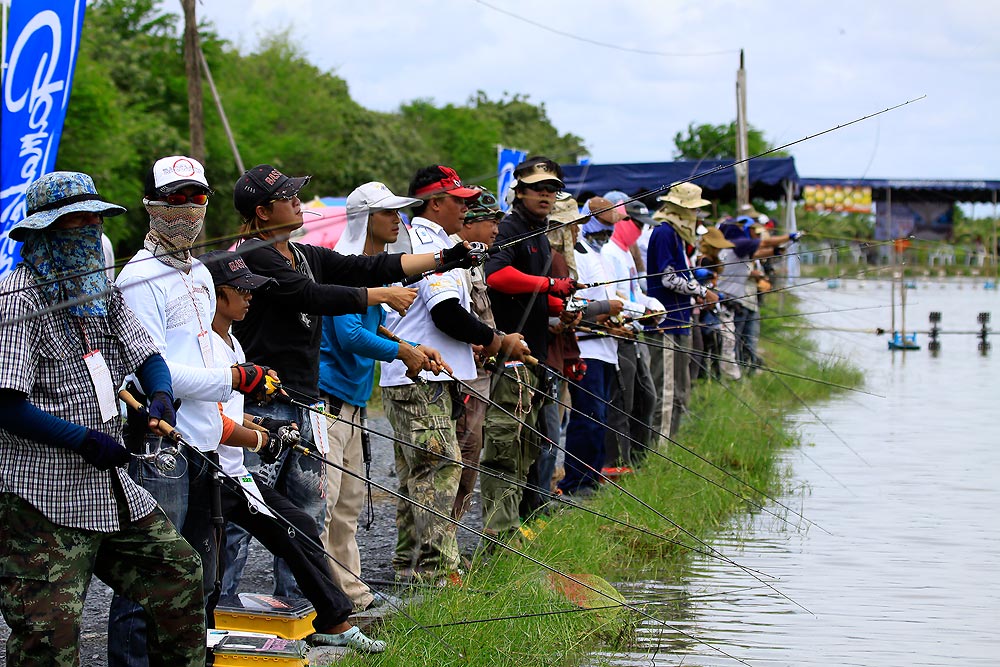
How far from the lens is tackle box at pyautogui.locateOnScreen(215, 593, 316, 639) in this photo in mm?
4539

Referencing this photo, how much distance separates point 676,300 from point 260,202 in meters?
5.30

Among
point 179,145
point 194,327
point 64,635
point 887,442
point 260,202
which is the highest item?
point 179,145

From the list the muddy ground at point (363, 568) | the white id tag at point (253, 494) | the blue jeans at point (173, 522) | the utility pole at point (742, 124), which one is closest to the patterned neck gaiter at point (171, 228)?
the blue jeans at point (173, 522)

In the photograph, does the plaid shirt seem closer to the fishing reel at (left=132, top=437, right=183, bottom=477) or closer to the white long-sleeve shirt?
the fishing reel at (left=132, top=437, right=183, bottom=477)

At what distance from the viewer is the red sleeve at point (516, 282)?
654cm

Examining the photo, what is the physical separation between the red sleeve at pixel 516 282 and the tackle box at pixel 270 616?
7.64 ft

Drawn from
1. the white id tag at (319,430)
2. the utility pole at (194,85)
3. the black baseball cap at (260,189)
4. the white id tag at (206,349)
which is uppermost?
the utility pole at (194,85)

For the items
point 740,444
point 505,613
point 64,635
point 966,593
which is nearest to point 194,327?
point 64,635

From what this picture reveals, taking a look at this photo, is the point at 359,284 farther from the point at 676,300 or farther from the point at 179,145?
the point at 179,145

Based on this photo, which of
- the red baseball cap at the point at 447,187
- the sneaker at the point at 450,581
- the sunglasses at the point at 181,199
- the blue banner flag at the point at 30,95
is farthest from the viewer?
the blue banner flag at the point at 30,95

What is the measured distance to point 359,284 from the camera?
211 inches

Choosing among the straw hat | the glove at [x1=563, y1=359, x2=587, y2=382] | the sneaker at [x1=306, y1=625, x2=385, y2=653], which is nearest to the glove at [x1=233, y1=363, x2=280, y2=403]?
the sneaker at [x1=306, y1=625, x2=385, y2=653]

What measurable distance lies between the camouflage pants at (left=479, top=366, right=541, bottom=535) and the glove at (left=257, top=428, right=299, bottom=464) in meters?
2.06

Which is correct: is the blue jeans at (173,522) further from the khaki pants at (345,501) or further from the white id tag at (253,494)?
the khaki pants at (345,501)
